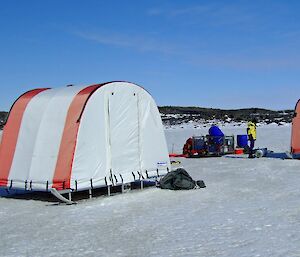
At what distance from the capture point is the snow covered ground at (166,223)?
6480 mm

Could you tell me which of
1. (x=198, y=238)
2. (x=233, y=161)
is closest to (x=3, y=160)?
(x=198, y=238)

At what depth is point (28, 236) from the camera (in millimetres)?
7441

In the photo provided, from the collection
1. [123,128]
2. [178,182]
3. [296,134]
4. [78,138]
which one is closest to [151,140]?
[123,128]

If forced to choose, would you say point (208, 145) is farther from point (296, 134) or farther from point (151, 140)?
point (151, 140)

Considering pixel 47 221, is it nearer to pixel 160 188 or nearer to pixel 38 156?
pixel 38 156

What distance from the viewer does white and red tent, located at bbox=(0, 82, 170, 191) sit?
417 inches

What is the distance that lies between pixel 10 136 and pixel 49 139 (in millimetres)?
1307

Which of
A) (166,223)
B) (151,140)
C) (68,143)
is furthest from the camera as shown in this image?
(151,140)

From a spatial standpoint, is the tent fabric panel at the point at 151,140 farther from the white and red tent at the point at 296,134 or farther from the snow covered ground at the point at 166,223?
the white and red tent at the point at 296,134

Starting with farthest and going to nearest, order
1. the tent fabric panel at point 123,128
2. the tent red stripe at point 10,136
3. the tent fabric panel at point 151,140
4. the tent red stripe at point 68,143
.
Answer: the tent fabric panel at point 151,140 < the tent fabric panel at point 123,128 < the tent red stripe at point 10,136 < the tent red stripe at point 68,143

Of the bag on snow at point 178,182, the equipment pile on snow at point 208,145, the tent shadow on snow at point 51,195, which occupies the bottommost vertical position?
the tent shadow on snow at point 51,195

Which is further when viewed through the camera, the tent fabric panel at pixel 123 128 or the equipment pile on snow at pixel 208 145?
the equipment pile on snow at pixel 208 145

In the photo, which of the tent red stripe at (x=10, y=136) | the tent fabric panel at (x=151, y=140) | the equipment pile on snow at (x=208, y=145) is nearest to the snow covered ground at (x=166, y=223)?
the tent red stripe at (x=10, y=136)

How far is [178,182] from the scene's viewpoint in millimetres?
11562
